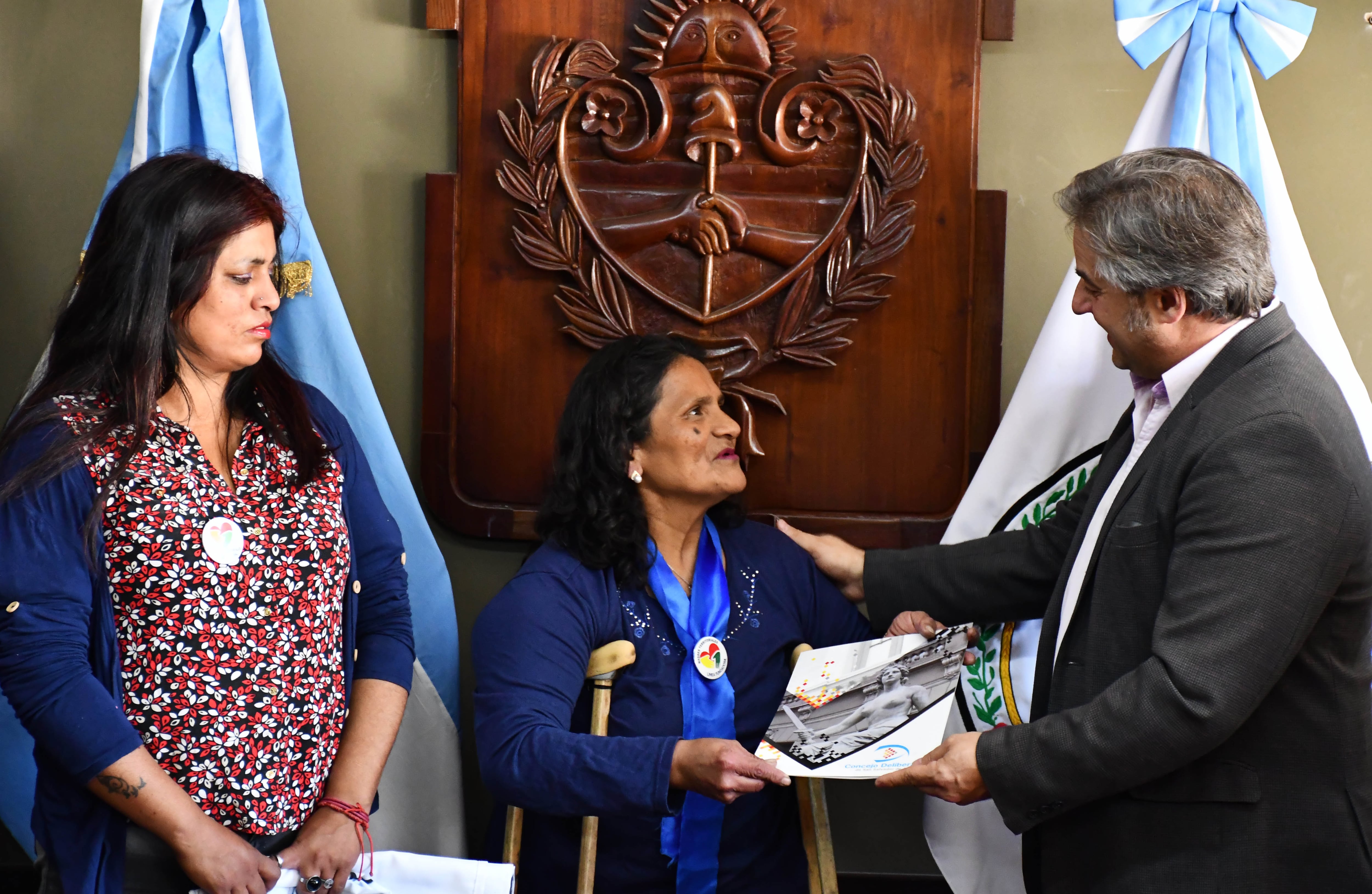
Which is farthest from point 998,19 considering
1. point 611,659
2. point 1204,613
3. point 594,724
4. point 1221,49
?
point 594,724

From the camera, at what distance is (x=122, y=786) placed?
163cm

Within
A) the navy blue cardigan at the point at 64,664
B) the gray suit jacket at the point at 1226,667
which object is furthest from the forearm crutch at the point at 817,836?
the navy blue cardigan at the point at 64,664

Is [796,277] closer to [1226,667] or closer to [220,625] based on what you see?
[1226,667]

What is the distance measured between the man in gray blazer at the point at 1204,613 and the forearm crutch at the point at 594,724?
55cm

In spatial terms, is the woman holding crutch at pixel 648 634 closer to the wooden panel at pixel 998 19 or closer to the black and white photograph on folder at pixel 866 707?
the black and white photograph on folder at pixel 866 707

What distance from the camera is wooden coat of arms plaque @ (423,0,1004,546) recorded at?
2.63m

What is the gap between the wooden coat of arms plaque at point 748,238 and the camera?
263cm

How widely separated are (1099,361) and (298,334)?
5.43 feet

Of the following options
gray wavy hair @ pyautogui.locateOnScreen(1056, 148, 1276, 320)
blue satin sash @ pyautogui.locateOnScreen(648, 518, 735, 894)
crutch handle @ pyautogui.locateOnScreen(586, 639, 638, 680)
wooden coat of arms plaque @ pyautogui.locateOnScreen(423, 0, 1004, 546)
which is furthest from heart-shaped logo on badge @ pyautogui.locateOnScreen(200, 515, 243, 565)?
gray wavy hair @ pyautogui.locateOnScreen(1056, 148, 1276, 320)

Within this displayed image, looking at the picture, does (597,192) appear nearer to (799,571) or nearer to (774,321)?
(774,321)

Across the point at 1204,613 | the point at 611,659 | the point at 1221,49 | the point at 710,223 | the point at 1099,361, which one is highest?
the point at 1221,49

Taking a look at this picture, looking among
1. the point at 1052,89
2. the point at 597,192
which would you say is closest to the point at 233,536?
the point at 597,192

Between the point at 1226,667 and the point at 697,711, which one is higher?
the point at 1226,667

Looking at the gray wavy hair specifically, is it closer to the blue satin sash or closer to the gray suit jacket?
the gray suit jacket
